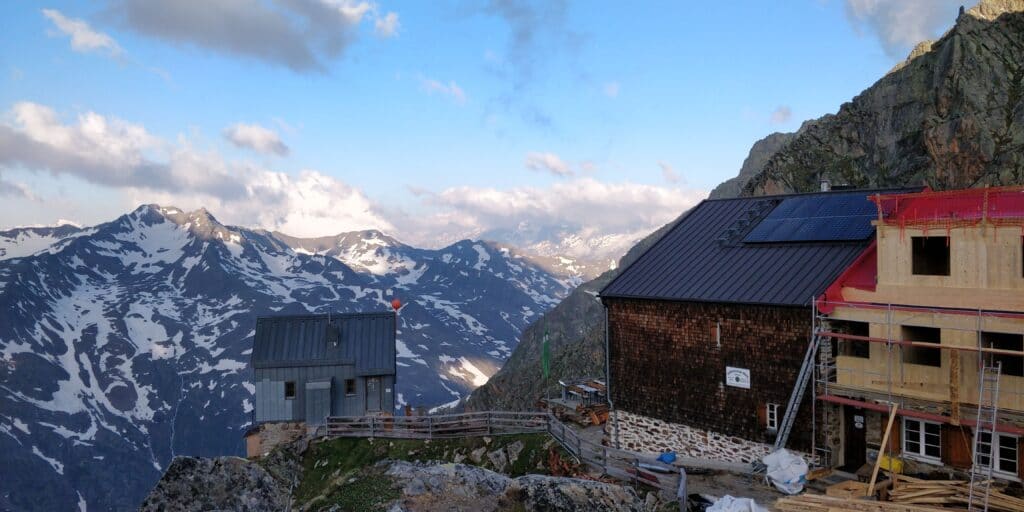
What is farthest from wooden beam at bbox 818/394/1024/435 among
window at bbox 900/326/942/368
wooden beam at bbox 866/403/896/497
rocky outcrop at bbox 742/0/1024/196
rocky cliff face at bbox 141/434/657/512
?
rocky outcrop at bbox 742/0/1024/196

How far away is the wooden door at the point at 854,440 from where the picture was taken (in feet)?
77.9

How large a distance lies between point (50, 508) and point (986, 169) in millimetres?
192671

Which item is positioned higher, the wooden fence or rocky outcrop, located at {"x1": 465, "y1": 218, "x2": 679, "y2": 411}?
the wooden fence

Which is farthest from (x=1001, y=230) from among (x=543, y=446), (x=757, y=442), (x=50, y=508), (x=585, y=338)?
(x=50, y=508)

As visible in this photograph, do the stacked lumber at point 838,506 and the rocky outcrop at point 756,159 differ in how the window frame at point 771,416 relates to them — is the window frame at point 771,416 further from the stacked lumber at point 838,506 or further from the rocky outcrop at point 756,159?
the rocky outcrop at point 756,159

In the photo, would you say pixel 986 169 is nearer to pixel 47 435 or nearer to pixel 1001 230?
pixel 1001 230

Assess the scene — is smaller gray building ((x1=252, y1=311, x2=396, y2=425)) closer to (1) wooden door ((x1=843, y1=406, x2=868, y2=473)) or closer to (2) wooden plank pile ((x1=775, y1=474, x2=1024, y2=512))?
(1) wooden door ((x1=843, y1=406, x2=868, y2=473))

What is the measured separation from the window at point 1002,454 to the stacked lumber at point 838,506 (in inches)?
140

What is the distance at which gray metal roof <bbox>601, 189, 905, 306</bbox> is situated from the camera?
25469mm

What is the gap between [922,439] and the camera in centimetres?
2206

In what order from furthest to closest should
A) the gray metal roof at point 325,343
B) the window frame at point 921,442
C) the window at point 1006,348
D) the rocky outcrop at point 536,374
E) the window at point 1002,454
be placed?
the rocky outcrop at point 536,374
the gray metal roof at point 325,343
the window frame at point 921,442
the window at point 1006,348
the window at point 1002,454

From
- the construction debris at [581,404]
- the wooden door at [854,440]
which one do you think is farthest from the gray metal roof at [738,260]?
the construction debris at [581,404]

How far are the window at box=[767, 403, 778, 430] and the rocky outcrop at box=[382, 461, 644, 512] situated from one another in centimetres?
1111

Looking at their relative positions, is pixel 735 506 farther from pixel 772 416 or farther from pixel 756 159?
pixel 756 159
